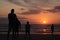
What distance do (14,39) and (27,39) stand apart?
3468 millimetres

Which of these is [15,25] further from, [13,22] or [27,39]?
[27,39]

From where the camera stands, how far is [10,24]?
21734mm

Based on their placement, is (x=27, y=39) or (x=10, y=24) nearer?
(x=10, y=24)

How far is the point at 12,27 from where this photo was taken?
21.7 m

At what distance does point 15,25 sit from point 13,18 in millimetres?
1097

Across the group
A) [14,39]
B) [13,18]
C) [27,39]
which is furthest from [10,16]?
[27,39]

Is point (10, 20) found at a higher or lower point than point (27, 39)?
higher

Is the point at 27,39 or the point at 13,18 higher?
the point at 13,18

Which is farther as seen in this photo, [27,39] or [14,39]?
[27,39]

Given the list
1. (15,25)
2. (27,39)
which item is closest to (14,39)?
(15,25)

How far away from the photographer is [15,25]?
2283 cm

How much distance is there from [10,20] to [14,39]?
166 centimetres

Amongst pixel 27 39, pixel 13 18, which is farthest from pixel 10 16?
pixel 27 39

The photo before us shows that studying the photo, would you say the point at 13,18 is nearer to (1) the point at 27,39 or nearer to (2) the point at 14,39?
(2) the point at 14,39
